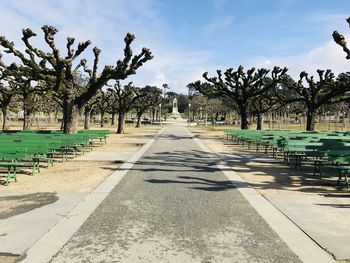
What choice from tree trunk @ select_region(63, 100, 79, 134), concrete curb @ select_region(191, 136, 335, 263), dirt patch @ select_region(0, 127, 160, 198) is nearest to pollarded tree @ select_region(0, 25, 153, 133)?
tree trunk @ select_region(63, 100, 79, 134)

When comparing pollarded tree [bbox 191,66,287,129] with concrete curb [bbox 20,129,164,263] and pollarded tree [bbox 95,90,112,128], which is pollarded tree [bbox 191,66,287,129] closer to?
pollarded tree [bbox 95,90,112,128]

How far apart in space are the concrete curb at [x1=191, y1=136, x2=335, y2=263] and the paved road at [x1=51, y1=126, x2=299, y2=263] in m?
0.14

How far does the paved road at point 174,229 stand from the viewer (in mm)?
4898

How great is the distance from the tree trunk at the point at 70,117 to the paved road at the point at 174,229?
13.9 meters

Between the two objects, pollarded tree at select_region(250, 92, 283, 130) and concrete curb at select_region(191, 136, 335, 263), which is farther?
pollarded tree at select_region(250, 92, 283, 130)

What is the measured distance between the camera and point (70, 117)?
22.8 m

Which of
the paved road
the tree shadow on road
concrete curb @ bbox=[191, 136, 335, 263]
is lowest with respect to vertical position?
the paved road

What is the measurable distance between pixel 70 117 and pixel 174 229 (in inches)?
719

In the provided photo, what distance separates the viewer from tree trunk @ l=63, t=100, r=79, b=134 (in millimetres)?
22609

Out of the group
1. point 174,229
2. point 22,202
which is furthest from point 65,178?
point 174,229

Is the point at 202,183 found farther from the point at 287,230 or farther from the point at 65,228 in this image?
the point at 65,228

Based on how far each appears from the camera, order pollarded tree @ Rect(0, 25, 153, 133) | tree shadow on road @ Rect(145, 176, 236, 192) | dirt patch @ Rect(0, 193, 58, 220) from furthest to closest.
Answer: pollarded tree @ Rect(0, 25, 153, 133) → tree shadow on road @ Rect(145, 176, 236, 192) → dirt patch @ Rect(0, 193, 58, 220)

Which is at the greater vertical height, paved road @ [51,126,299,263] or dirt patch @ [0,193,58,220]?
paved road @ [51,126,299,263]

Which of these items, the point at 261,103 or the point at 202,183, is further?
the point at 261,103
